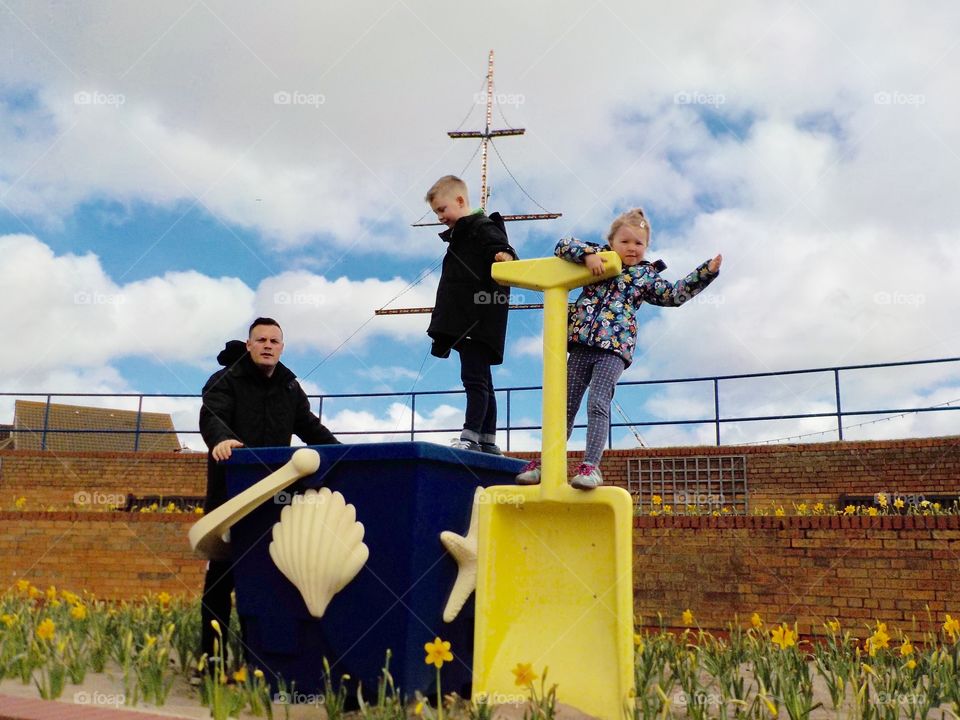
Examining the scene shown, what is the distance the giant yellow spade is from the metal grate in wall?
8.18 meters

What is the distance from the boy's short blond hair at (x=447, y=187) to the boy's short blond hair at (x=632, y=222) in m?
0.84

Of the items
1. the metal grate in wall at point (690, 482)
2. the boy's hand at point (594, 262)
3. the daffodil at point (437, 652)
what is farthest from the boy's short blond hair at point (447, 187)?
the metal grate in wall at point (690, 482)

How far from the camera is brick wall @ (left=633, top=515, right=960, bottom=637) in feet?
20.4

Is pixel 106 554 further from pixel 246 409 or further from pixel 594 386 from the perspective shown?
pixel 594 386

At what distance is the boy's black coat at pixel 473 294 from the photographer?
392 cm

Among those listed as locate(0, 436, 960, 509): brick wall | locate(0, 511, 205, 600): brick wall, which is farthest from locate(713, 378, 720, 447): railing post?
locate(0, 511, 205, 600): brick wall

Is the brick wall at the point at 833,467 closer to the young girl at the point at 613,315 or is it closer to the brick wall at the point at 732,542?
the brick wall at the point at 732,542

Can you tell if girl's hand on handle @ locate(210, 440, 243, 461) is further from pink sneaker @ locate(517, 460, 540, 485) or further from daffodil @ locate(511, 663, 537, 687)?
daffodil @ locate(511, 663, 537, 687)

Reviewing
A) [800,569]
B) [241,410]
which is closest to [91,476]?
[241,410]

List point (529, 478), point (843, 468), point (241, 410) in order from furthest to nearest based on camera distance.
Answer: point (843, 468) → point (241, 410) → point (529, 478)

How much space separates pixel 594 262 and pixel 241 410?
1838 mm

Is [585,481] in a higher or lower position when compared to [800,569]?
higher

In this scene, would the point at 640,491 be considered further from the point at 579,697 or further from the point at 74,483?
the point at 74,483

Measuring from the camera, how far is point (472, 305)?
394 centimetres
